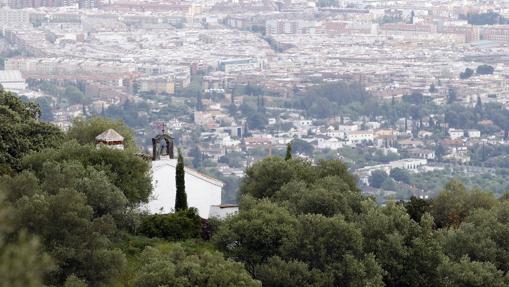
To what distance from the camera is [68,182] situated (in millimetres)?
20109

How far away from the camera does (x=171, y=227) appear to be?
21.7 metres

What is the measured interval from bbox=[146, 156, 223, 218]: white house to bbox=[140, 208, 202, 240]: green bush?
1.86 m

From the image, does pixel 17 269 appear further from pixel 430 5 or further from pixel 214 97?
pixel 430 5

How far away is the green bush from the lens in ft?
70.9

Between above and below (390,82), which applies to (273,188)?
above

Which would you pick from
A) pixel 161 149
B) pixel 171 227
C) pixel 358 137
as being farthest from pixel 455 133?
pixel 171 227

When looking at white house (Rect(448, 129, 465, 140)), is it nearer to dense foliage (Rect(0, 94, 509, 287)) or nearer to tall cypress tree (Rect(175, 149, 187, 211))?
dense foliage (Rect(0, 94, 509, 287))

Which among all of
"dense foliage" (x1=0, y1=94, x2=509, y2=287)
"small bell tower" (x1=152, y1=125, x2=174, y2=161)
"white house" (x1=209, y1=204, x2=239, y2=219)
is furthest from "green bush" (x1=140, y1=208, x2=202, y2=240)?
"small bell tower" (x1=152, y1=125, x2=174, y2=161)

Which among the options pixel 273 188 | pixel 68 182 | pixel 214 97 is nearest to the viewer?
pixel 68 182

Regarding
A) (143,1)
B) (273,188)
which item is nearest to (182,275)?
(273,188)

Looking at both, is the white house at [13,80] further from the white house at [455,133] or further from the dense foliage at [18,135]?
the dense foliage at [18,135]

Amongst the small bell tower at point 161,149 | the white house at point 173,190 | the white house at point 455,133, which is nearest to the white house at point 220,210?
the white house at point 173,190

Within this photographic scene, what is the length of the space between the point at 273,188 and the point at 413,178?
164 ft

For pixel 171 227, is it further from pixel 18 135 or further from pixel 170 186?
pixel 18 135
